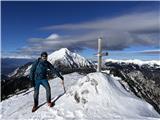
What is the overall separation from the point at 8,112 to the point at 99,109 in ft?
26.1

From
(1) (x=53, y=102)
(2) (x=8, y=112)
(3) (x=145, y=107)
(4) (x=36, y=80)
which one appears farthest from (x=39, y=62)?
(3) (x=145, y=107)

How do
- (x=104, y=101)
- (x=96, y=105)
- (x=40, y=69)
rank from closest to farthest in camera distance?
(x=96, y=105), (x=104, y=101), (x=40, y=69)

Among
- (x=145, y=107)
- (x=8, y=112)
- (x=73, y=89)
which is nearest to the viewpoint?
(x=145, y=107)

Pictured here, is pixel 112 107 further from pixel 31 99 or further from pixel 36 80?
pixel 31 99

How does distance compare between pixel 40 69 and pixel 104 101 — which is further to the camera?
pixel 40 69

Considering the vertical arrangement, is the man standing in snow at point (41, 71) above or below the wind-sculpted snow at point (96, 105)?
above

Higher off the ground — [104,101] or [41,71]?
[41,71]

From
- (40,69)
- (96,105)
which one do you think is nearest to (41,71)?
(40,69)

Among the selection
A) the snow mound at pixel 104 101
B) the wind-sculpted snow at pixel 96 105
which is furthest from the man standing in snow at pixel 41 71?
the snow mound at pixel 104 101

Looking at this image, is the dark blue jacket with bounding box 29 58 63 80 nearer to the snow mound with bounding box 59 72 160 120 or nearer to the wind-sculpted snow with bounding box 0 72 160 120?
the wind-sculpted snow with bounding box 0 72 160 120

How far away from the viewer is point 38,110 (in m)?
17.7

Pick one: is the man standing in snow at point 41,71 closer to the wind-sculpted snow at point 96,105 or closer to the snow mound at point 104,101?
the wind-sculpted snow at point 96,105

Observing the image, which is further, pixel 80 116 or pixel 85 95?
pixel 85 95

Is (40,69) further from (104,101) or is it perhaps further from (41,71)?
(104,101)
